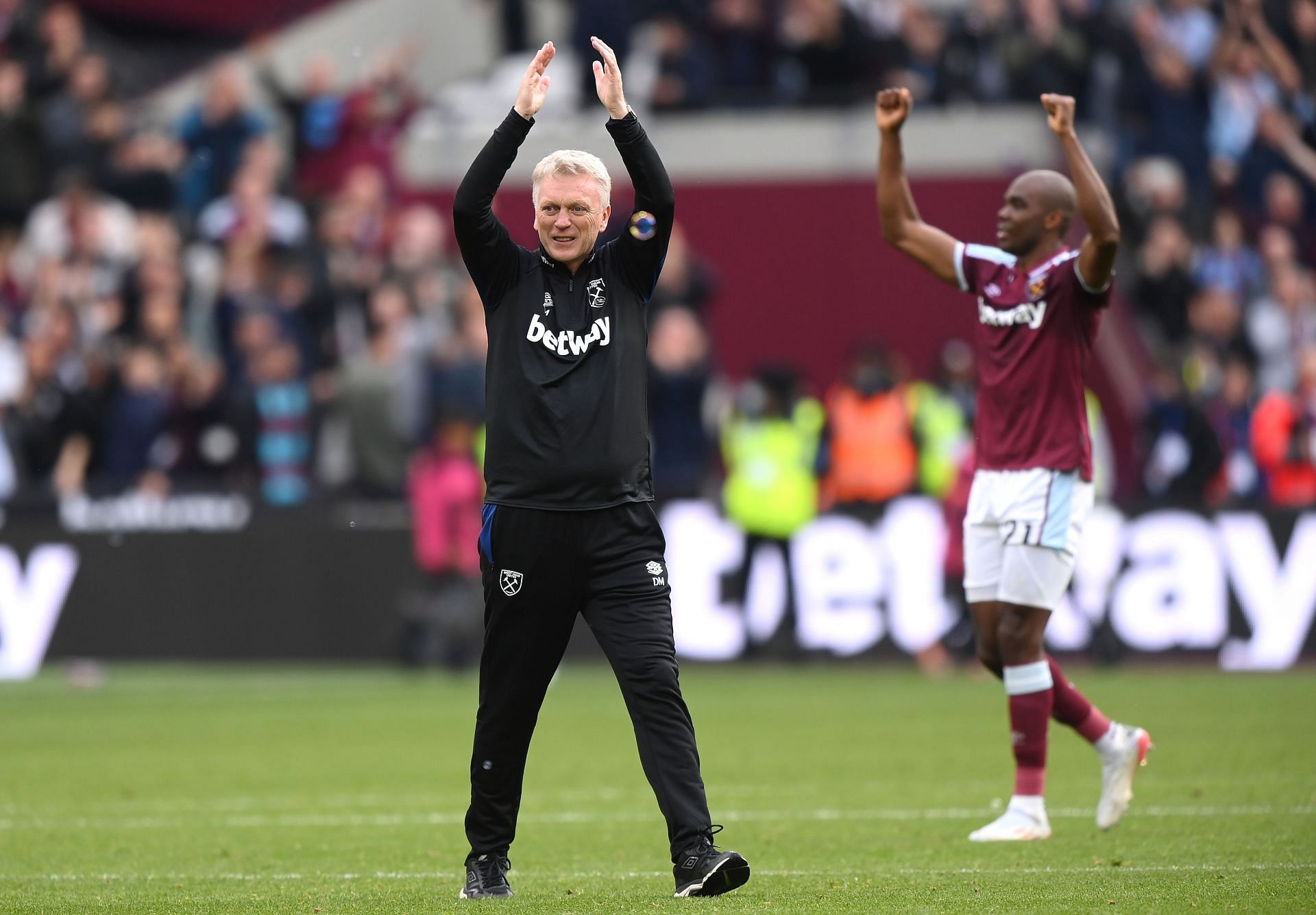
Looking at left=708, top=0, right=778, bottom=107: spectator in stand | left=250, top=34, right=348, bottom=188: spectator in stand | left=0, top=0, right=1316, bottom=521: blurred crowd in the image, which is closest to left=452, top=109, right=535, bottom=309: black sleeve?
left=0, top=0, right=1316, bottom=521: blurred crowd

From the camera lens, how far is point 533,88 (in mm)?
7137

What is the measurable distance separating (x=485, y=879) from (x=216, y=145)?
1707 centimetres

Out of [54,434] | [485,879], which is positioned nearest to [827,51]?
[54,434]

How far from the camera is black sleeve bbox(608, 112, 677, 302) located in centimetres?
719

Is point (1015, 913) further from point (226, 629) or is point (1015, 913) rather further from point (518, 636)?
point (226, 629)

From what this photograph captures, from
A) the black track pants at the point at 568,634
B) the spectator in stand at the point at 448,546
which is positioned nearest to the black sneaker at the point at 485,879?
the black track pants at the point at 568,634

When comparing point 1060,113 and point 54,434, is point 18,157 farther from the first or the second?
point 1060,113

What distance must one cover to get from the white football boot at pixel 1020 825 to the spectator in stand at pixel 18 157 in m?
16.7

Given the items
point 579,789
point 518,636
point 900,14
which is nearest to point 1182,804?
point 579,789

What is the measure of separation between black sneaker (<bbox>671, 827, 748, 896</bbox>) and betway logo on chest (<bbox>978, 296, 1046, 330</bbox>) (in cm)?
292

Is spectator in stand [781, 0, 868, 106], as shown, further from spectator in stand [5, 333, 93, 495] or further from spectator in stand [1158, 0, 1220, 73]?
spectator in stand [5, 333, 93, 495]

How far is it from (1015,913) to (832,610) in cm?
1161

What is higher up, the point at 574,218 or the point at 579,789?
the point at 574,218

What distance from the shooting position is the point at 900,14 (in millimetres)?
24359
